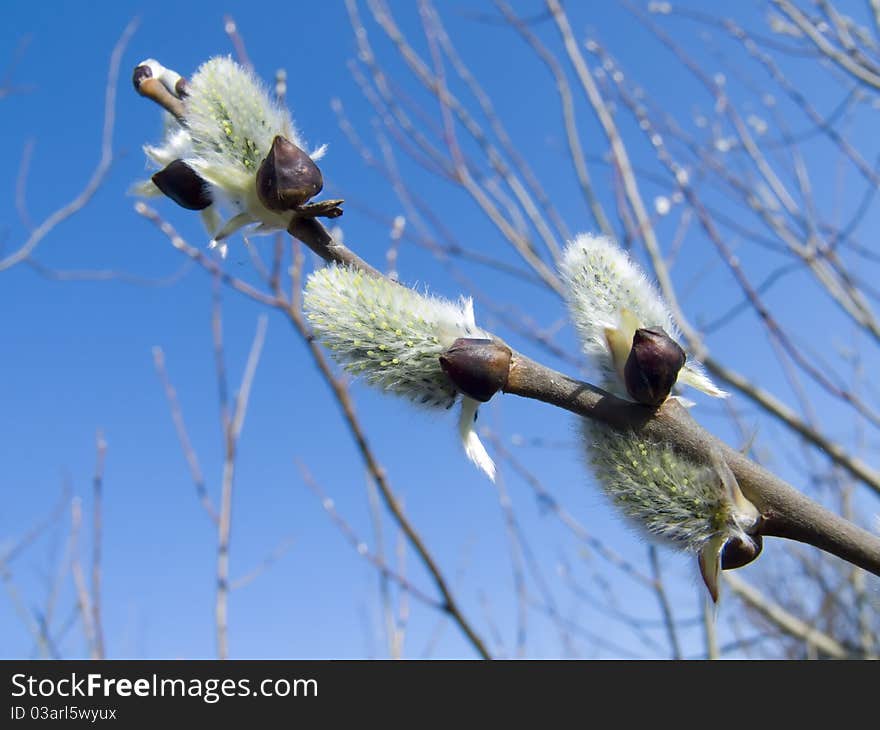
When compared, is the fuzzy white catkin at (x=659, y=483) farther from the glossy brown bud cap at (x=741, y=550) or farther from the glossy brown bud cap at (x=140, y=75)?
the glossy brown bud cap at (x=140, y=75)

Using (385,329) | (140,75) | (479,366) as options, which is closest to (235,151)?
(140,75)

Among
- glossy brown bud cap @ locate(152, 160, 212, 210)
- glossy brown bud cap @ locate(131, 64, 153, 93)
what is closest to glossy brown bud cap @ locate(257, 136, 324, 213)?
glossy brown bud cap @ locate(152, 160, 212, 210)

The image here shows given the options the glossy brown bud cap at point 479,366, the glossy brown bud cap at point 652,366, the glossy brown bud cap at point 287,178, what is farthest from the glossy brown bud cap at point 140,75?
the glossy brown bud cap at point 652,366

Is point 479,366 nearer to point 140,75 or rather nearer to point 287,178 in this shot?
point 287,178

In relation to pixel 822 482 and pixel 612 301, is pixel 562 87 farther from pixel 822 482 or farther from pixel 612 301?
pixel 822 482

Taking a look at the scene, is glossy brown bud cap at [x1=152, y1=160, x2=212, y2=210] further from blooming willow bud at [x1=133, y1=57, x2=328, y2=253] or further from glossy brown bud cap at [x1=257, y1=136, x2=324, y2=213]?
glossy brown bud cap at [x1=257, y1=136, x2=324, y2=213]

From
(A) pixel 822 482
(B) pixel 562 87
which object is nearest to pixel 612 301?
(B) pixel 562 87

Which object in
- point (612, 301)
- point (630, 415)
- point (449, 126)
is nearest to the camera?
point (630, 415)
